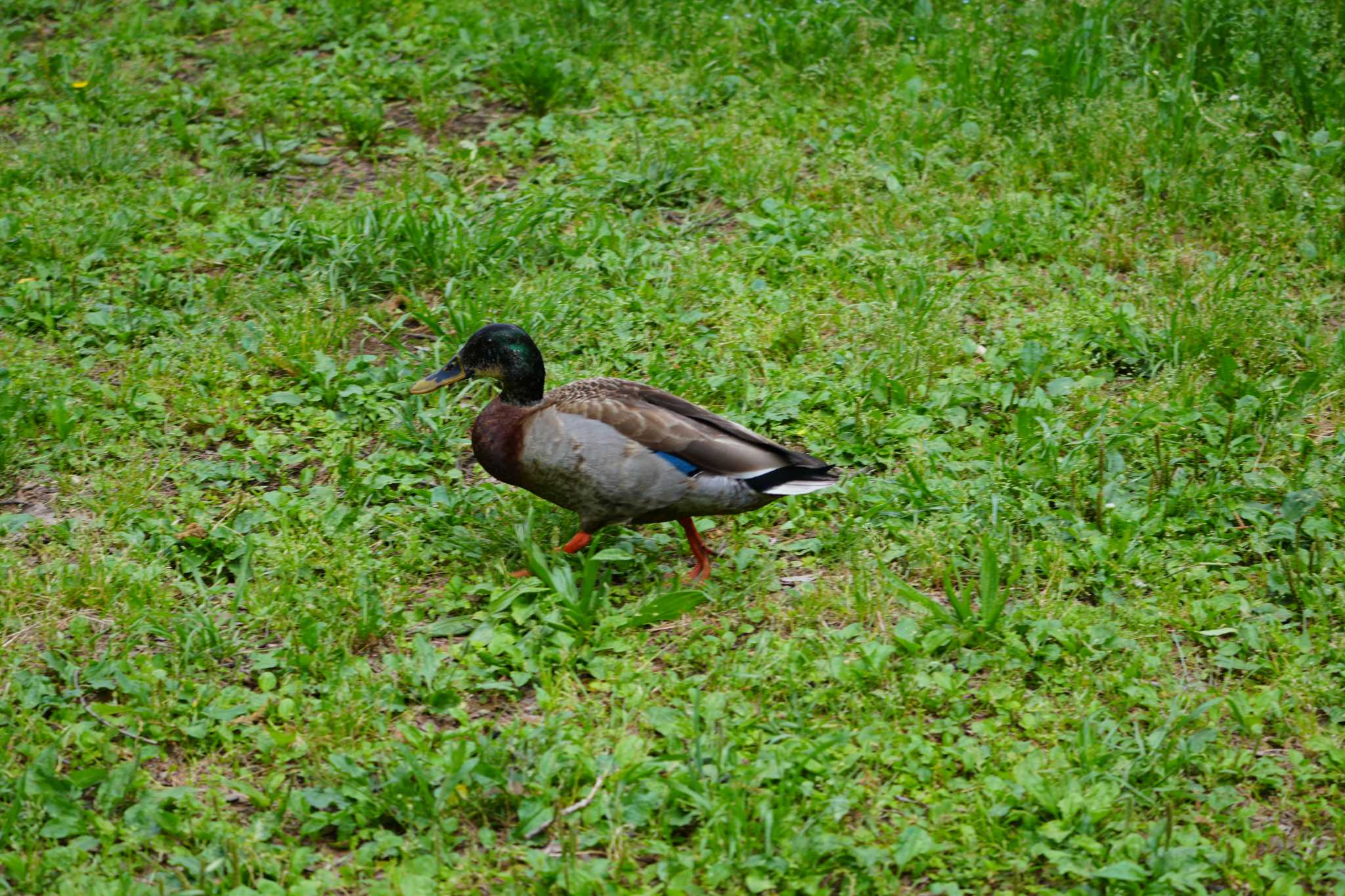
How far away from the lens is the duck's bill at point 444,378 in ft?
14.7

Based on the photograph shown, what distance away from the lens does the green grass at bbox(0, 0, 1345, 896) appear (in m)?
3.27

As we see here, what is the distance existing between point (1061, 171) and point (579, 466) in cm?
348

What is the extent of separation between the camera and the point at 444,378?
14.8 ft

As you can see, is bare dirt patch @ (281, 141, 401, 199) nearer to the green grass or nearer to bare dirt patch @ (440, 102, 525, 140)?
the green grass

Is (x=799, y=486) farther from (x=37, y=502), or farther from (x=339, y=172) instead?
(x=339, y=172)

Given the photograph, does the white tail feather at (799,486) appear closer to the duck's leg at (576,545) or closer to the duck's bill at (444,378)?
the duck's leg at (576,545)

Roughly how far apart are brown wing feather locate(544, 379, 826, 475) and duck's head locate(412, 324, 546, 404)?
0.15 m

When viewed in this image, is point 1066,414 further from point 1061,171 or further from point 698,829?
point 698,829

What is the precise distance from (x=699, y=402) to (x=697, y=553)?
0.97 m

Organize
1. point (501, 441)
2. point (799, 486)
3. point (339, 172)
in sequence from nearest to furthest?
point (799, 486) → point (501, 441) → point (339, 172)

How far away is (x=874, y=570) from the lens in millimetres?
4195

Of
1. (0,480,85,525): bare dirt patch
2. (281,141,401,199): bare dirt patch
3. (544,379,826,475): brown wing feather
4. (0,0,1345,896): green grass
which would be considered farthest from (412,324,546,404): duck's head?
(281,141,401,199): bare dirt patch

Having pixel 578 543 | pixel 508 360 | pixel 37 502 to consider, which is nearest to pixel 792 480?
pixel 578 543

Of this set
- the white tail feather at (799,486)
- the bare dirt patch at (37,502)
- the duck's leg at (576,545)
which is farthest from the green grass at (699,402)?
the white tail feather at (799,486)
